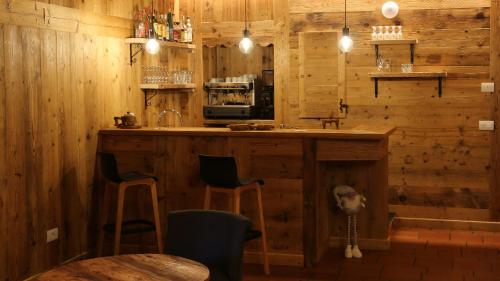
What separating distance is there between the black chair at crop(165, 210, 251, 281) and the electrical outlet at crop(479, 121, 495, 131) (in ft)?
14.3

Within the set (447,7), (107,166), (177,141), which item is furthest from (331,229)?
(447,7)

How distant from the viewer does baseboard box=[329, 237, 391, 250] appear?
6492mm

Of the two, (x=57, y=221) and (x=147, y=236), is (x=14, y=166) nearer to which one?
(x=57, y=221)

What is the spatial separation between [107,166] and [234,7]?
306 cm

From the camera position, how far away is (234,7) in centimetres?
820

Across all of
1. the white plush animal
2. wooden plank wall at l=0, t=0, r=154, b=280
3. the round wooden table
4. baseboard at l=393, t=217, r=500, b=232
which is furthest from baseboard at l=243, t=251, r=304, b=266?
the round wooden table

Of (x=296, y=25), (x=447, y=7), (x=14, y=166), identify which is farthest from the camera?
(x=296, y=25)

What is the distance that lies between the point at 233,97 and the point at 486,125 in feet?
9.36

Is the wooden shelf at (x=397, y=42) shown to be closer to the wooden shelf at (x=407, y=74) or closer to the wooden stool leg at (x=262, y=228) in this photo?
the wooden shelf at (x=407, y=74)

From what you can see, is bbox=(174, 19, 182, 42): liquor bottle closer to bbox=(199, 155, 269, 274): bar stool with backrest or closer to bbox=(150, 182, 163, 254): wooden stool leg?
bbox=(150, 182, 163, 254): wooden stool leg

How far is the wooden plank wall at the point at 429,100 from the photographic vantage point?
7371 mm

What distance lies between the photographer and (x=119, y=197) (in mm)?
5777

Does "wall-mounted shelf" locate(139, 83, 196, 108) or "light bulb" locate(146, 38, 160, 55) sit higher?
"light bulb" locate(146, 38, 160, 55)

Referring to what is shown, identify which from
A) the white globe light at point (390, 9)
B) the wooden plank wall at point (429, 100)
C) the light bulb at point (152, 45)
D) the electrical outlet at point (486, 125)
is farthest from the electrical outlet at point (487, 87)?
the light bulb at point (152, 45)
